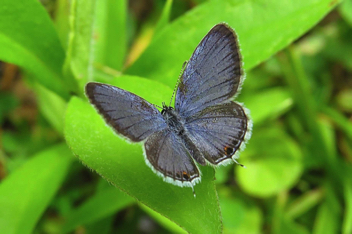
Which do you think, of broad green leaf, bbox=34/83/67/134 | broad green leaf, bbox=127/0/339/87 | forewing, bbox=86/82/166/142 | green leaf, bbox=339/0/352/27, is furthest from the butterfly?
green leaf, bbox=339/0/352/27

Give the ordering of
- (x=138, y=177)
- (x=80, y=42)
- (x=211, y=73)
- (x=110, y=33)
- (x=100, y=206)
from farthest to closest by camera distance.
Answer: (x=110, y=33)
(x=100, y=206)
(x=80, y=42)
(x=211, y=73)
(x=138, y=177)

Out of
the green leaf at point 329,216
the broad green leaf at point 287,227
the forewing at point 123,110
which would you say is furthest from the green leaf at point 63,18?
the green leaf at point 329,216

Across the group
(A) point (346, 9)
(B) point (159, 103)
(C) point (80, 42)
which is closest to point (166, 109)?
(B) point (159, 103)

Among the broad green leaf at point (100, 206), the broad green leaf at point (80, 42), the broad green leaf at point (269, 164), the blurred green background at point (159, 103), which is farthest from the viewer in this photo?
the broad green leaf at point (269, 164)

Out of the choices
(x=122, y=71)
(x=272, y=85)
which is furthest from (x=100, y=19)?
(x=272, y=85)

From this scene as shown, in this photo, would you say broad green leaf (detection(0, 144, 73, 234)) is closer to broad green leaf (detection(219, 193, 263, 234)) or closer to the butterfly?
the butterfly

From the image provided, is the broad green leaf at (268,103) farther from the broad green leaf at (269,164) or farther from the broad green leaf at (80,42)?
the broad green leaf at (80,42)

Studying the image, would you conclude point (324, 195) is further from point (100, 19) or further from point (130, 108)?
point (100, 19)

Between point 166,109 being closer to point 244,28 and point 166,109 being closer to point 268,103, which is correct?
point 244,28
